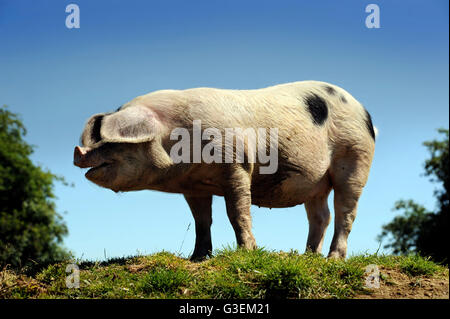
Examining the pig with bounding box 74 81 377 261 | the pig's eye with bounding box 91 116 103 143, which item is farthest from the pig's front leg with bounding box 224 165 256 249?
the pig's eye with bounding box 91 116 103 143

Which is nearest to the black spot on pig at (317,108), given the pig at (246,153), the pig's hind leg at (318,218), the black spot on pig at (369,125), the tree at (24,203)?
the pig at (246,153)

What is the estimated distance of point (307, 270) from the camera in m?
5.73

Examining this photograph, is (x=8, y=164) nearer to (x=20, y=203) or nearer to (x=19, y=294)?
(x=20, y=203)

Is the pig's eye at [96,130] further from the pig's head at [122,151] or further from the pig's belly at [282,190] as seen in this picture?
the pig's belly at [282,190]

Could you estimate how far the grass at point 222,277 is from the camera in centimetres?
545

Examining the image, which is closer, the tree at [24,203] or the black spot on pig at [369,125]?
the black spot on pig at [369,125]

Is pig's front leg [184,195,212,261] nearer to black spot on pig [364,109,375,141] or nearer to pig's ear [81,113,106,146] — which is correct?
pig's ear [81,113,106,146]

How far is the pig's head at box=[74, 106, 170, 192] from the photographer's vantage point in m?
6.25

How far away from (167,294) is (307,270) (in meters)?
1.55

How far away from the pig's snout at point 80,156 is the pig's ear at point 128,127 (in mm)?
281

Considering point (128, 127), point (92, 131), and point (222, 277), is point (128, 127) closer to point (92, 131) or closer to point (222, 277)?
point (92, 131)

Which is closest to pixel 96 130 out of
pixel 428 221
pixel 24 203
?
pixel 24 203

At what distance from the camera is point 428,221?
28.5m
